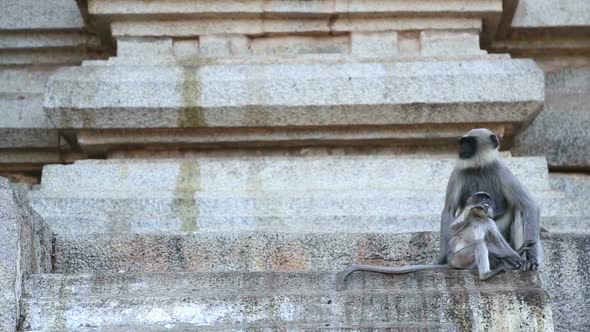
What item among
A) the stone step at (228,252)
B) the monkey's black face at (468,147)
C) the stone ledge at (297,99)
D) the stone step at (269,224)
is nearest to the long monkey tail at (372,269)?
the stone step at (228,252)

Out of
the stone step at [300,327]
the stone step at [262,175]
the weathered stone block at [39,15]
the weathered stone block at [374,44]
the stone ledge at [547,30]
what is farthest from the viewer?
the weathered stone block at [39,15]

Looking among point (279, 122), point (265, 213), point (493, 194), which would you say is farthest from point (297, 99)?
point (493, 194)

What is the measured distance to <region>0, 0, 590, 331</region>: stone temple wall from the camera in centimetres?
987

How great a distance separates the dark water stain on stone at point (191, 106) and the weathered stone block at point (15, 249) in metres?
2.06

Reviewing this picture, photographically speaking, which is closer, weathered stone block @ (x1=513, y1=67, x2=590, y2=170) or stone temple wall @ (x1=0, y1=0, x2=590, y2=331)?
stone temple wall @ (x1=0, y1=0, x2=590, y2=331)

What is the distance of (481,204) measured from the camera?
30.2ft

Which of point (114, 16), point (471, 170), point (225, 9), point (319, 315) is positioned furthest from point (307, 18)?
point (319, 315)

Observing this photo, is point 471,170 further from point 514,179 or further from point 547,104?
point 547,104

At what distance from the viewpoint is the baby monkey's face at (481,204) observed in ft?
30.2

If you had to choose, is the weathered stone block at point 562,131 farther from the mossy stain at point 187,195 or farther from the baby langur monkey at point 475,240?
the baby langur monkey at point 475,240

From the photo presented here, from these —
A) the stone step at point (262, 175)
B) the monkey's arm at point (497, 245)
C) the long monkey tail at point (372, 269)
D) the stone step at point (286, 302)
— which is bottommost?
the stone step at point (286, 302)

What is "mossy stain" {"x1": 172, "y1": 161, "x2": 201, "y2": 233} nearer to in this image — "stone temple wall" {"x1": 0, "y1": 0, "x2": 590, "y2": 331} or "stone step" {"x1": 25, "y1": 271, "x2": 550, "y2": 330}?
"stone temple wall" {"x1": 0, "y1": 0, "x2": 590, "y2": 331}

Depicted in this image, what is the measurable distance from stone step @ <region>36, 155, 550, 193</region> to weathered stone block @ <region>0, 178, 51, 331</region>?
165 cm

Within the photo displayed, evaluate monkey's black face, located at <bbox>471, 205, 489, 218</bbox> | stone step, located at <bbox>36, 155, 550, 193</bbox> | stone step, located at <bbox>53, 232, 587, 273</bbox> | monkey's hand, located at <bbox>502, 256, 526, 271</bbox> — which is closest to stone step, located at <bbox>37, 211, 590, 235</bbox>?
stone step, located at <bbox>36, 155, 550, 193</bbox>
